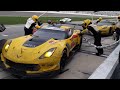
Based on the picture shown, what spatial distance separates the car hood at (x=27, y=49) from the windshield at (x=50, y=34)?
1.62 ft

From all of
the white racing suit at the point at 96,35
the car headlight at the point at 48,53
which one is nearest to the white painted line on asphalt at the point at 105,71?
the car headlight at the point at 48,53

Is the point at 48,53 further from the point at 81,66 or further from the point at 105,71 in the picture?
the point at 81,66

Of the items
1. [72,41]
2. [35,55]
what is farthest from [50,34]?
[35,55]

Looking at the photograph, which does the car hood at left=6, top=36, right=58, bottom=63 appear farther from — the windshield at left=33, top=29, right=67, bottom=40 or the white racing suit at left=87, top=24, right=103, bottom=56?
the white racing suit at left=87, top=24, right=103, bottom=56

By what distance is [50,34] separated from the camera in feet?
25.2

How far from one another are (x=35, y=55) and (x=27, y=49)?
38 centimetres

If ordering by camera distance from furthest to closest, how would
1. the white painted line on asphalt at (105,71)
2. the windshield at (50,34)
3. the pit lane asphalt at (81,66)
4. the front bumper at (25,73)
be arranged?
1. the windshield at (50,34)
2. the pit lane asphalt at (81,66)
3. the front bumper at (25,73)
4. the white painted line on asphalt at (105,71)

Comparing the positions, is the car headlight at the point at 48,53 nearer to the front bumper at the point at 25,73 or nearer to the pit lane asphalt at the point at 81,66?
the front bumper at the point at 25,73

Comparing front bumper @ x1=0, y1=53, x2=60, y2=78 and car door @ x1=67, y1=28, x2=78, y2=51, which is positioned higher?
car door @ x1=67, y1=28, x2=78, y2=51

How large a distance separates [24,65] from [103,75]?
203 centimetres

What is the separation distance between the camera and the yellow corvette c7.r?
580 centimetres

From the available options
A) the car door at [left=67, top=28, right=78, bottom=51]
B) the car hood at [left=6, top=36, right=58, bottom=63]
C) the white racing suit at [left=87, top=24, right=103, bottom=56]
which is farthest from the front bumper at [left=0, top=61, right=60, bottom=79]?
the white racing suit at [left=87, top=24, right=103, bottom=56]

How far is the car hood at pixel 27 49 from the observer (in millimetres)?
5918
